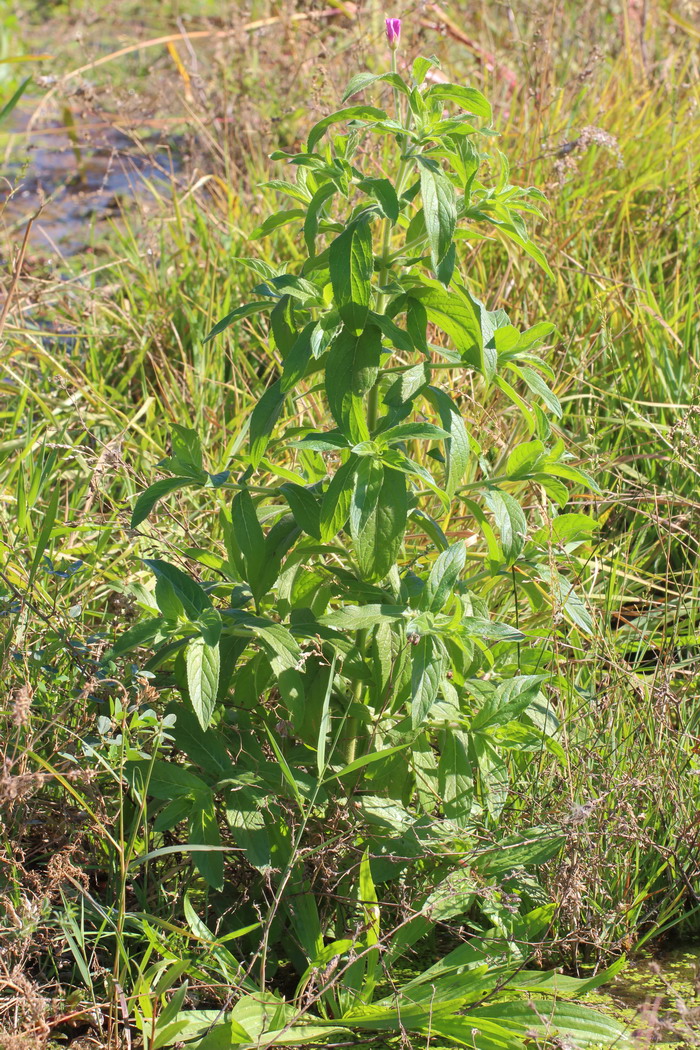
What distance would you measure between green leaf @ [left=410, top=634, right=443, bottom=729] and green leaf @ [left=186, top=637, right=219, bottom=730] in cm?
31

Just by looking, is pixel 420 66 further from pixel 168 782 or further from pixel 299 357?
pixel 168 782

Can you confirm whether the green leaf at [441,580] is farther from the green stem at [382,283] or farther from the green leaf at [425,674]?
the green stem at [382,283]

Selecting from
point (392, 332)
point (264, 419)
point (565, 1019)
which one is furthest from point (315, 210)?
point (565, 1019)

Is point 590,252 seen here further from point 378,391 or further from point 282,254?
point 378,391

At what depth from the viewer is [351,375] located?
64.6 inches

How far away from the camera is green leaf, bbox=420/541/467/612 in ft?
5.49

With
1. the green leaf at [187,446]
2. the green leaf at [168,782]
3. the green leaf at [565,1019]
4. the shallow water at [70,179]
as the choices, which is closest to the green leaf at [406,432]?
the green leaf at [187,446]

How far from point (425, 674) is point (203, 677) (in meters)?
0.34

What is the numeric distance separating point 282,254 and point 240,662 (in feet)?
6.92

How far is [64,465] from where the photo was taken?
10.0ft

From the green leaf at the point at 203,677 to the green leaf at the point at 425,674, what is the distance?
0.31 m

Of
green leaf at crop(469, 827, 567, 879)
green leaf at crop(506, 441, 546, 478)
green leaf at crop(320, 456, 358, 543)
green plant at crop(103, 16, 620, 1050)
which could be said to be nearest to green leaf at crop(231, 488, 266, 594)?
green plant at crop(103, 16, 620, 1050)

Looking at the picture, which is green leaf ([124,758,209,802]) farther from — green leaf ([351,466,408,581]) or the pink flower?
the pink flower

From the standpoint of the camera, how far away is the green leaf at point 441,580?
65.8 inches
